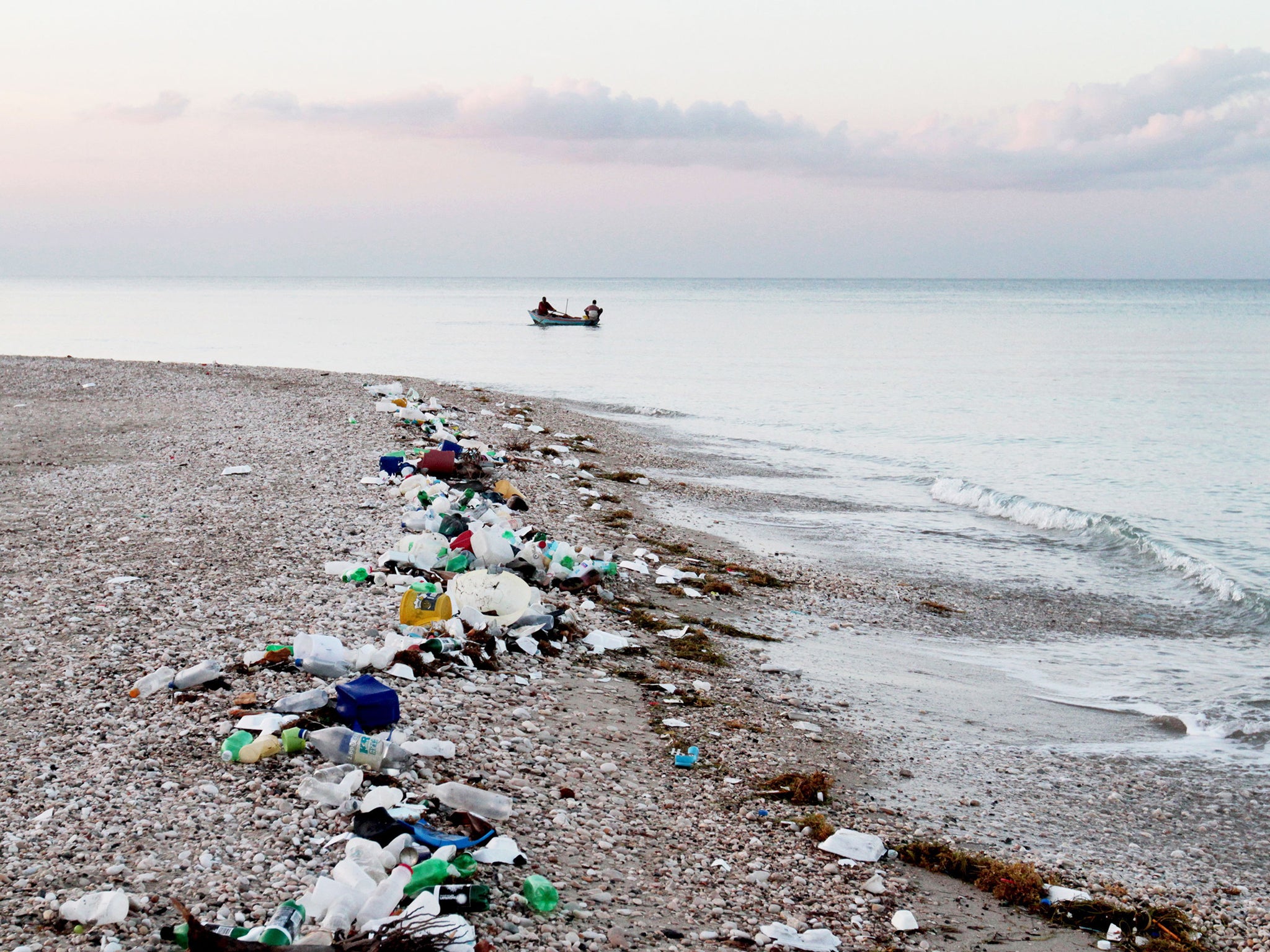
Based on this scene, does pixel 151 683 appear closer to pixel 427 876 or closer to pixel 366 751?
pixel 366 751

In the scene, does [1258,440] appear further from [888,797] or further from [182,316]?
[182,316]

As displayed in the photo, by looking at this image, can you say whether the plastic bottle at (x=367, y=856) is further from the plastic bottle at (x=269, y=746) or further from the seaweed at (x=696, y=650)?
the seaweed at (x=696, y=650)

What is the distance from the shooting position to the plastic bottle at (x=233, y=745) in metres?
3.80

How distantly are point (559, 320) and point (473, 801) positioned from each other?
4944cm

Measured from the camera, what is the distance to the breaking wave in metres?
8.86

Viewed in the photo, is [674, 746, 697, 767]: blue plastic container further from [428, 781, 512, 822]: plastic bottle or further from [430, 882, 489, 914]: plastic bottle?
[430, 882, 489, 914]: plastic bottle

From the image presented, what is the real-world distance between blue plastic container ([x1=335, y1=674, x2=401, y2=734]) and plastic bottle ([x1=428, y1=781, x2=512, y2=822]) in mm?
675

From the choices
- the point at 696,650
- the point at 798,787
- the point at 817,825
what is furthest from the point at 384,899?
the point at 696,650

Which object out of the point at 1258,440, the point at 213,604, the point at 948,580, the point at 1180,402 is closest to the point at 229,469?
the point at 213,604

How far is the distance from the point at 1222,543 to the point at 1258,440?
8844mm

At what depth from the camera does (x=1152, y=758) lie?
5.24 m

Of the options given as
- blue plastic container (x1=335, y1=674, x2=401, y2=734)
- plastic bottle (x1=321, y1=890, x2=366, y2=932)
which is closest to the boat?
blue plastic container (x1=335, y1=674, x2=401, y2=734)

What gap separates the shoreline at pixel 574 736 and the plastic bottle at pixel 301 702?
27cm

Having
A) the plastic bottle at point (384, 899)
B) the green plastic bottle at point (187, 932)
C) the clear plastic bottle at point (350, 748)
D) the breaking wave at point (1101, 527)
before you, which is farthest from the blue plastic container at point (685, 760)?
the breaking wave at point (1101, 527)
